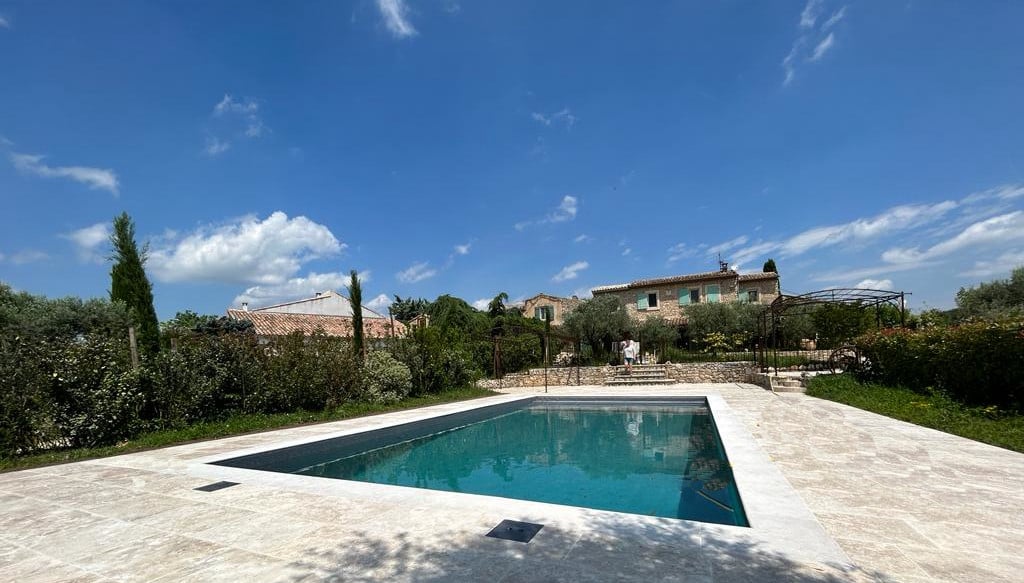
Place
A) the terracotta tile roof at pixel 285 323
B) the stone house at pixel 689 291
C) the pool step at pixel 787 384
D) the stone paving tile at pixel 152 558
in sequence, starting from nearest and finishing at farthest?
the stone paving tile at pixel 152 558 → the pool step at pixel 787 384 → the terracotta tile roof at pixel 285 323 → the stone house at pixel 689 291

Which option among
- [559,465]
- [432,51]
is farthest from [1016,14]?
[432,51]

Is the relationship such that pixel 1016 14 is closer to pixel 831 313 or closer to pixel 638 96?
pixel 638 96

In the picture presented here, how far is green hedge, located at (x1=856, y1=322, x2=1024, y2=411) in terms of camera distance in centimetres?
746

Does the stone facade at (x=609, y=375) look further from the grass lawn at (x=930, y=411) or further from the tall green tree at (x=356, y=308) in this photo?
the tall green tree at (x=356, y=308)

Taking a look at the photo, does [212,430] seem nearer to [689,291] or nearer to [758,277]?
[689,291]

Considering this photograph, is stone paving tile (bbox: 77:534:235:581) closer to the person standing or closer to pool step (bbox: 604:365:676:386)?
pool step (bbox: 604:365:676:386)

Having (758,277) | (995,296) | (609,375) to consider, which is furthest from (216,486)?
(995,296)

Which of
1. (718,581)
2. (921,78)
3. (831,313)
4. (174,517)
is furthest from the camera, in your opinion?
(831,313)

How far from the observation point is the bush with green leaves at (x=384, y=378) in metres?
12.4

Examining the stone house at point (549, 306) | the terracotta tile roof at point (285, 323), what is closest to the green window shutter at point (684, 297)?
the stone house at point (549, 306)

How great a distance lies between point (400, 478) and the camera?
6.69m

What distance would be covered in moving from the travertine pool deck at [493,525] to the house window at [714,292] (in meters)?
25.9

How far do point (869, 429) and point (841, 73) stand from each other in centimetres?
777

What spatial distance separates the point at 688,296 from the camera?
31484 mm
